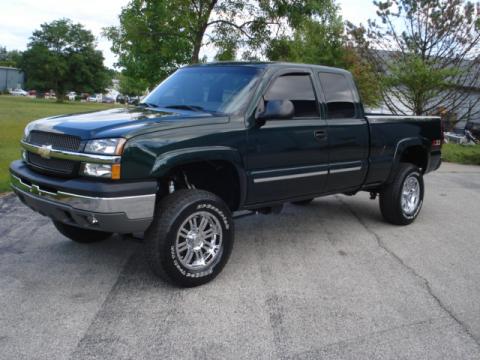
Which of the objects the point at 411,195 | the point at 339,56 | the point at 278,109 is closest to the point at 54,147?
the point at 278,109

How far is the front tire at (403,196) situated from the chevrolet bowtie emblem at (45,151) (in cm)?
429

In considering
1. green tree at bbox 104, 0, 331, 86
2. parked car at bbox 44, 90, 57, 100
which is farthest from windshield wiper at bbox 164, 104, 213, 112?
parked car at bbox 44, 90, 57, 100

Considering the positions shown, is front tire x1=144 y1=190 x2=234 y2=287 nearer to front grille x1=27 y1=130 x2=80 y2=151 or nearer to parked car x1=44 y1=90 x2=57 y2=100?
front grille x1=27 y1=130 x2=80 y2=151

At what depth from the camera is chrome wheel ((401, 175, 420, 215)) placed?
6.86 meters

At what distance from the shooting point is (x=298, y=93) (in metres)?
5.34

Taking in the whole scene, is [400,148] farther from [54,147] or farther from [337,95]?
[54,147]

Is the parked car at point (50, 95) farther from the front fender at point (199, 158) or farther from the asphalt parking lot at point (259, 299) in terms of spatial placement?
the front fender at point (199, 158)

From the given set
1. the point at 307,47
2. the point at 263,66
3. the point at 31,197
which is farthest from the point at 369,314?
the point at 307,47

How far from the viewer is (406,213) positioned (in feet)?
22.4

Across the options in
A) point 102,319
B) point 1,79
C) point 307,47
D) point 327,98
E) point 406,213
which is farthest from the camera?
point 1,79

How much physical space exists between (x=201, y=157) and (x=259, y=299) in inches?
50.3

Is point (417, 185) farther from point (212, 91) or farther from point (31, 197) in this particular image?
point (31, 197)

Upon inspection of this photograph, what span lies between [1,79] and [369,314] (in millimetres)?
111214

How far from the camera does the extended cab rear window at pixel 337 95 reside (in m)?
5.64
